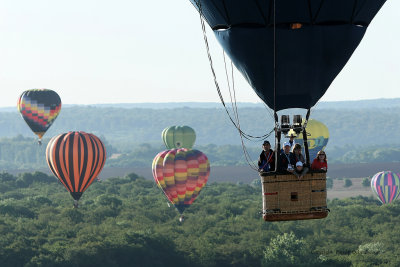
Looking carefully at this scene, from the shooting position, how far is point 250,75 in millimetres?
29484

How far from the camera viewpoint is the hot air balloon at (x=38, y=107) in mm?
122125

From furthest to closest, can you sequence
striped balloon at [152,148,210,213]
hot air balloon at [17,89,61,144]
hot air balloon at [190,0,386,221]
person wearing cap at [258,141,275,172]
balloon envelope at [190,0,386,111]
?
hot air balloon at [17,89,61,144], striped balloon at [152,148,210,213], balloon envelope at [190,0,386,111], person wearing cap at [258,141,275,172], hot air balloon at [190,0,386,221]

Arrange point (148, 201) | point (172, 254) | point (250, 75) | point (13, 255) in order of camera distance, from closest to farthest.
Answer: point (250, 75) < point (13, 255) < point (172, 254) < point (148, 201)

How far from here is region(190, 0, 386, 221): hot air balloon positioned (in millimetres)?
27219

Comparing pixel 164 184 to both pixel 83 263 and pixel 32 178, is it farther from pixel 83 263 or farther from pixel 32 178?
pixel 32 178

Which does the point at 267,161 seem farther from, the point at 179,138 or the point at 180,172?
the point at 179,138

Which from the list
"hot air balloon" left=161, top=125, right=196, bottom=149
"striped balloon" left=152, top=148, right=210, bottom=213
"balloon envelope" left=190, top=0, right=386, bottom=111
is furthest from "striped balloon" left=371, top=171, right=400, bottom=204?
"balloon envelope" left=190, top=0, right=386, bottom=111

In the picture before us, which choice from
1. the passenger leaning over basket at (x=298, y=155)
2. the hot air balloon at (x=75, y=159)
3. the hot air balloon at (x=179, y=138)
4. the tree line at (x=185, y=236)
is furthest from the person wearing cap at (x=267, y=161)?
the hot air balloon at (x=179, y=138)

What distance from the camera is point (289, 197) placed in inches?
1069

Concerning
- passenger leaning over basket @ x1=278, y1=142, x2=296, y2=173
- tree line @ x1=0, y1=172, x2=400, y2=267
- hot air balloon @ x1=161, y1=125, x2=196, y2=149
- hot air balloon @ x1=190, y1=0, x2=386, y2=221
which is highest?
hot air balloon @ x1=161, y1=125, x2=196, y2=149

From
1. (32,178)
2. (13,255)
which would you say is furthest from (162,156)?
(32,178)

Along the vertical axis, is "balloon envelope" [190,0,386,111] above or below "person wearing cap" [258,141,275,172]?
above

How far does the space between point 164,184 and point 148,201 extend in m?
44.4

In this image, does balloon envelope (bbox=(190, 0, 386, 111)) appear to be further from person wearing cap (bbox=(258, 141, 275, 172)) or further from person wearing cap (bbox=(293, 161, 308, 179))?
person wearing cap (bbox=(293, 161, 308, 179))
